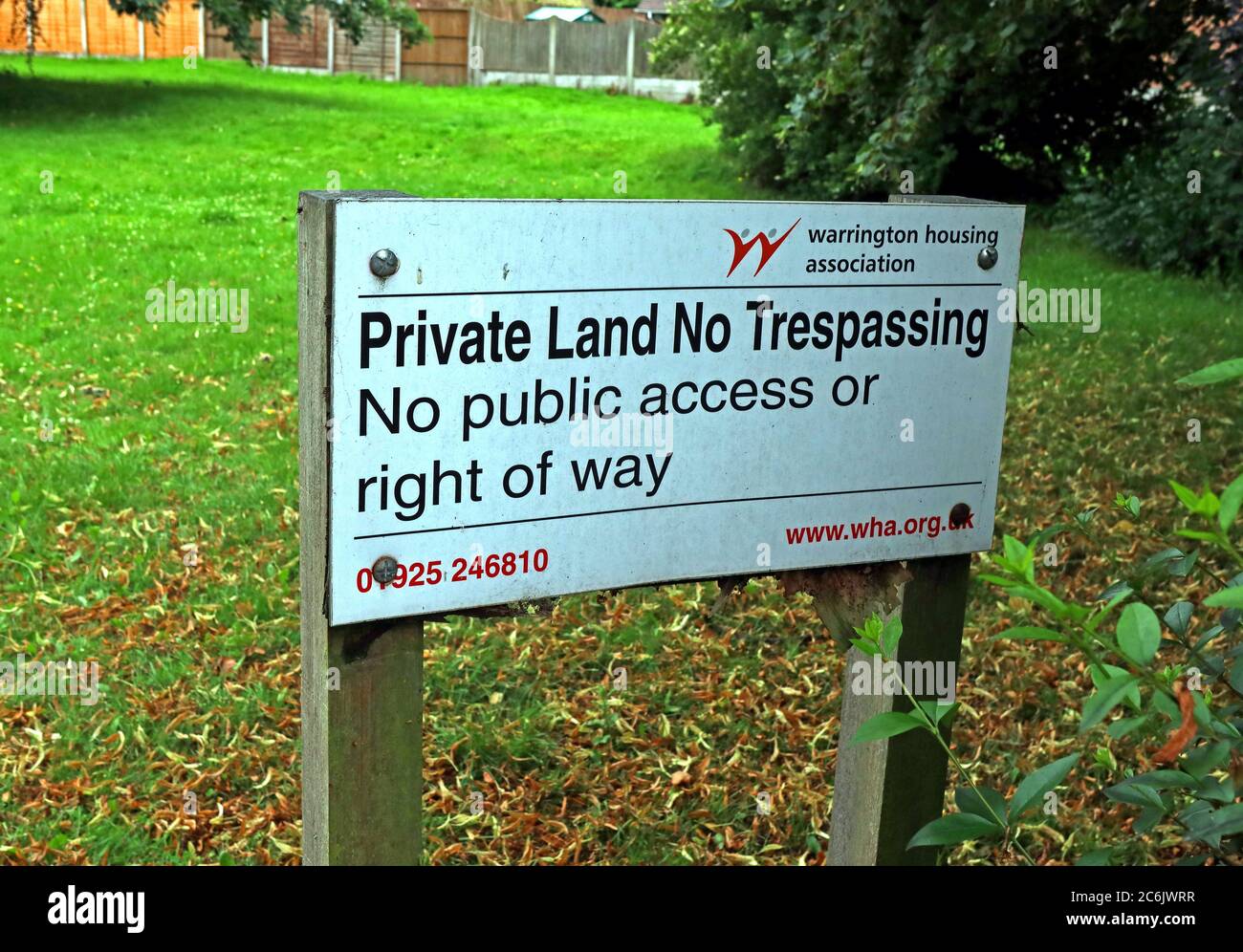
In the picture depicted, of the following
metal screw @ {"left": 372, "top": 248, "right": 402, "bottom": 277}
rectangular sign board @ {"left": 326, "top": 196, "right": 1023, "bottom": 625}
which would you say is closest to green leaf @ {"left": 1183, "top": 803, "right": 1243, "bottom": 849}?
rectangular sign board @ {"left": 326, "top": 196, "right": 1023, "bottom": 625}

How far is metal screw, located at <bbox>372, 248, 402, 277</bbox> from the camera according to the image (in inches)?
81.4

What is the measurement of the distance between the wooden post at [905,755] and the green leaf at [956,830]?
30.1 inches

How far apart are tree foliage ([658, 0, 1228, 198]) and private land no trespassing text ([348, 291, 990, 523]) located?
3.42 m

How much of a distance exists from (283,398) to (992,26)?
400 centimetres

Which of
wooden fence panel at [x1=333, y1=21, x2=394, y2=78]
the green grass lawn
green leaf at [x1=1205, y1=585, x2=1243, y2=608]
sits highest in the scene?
wooden fence panel at [x1=333, y1=21, x2=394, y2=78]

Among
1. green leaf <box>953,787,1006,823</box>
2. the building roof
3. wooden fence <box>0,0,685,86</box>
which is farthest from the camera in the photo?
the building roof

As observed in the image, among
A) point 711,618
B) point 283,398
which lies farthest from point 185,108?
point 711,618

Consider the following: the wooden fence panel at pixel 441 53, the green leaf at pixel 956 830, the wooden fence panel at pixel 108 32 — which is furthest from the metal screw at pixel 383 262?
the wooden fence panel at pixel 108 32

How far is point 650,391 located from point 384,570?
21.6 inches

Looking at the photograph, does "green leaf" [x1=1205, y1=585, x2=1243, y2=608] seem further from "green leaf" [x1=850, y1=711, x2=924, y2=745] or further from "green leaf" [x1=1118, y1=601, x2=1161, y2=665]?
"green leaf" [x1=850, y1=711, x2=924, y2=745]

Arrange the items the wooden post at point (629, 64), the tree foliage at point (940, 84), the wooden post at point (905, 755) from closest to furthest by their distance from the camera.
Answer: the wooden post at point (905, 755) → the tree foliage at point (940, 84) → the wooden post at point (629, 64)

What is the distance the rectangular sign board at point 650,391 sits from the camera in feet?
6.98

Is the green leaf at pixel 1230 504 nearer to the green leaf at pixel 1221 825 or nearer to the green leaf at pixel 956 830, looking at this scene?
the green leaf at pixel 1221 825

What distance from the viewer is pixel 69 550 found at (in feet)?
17.7
